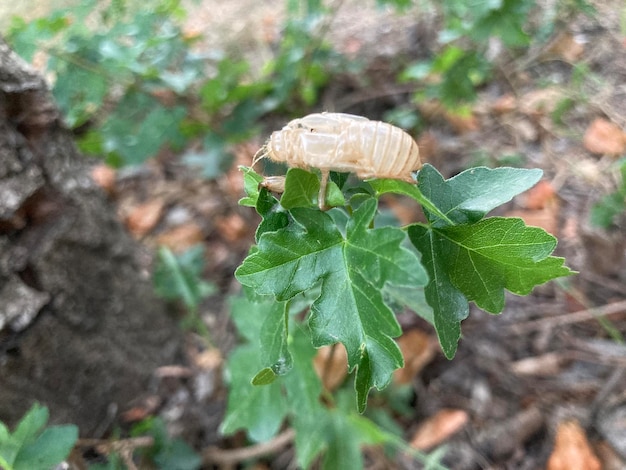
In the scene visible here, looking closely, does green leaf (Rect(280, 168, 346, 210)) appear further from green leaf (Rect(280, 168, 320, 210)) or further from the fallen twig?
the fallen twig

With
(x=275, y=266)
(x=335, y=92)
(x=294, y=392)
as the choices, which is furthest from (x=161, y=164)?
(x=275, y=266)

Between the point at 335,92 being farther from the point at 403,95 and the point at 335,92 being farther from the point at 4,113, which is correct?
the point at 4,113

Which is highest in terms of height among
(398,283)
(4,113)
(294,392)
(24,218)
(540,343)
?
(4,113)

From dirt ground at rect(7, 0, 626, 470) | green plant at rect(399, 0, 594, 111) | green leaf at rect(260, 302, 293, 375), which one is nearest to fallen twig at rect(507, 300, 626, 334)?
dirt ground at rect(7, 0, 626, 470)

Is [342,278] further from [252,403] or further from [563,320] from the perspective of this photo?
[563,320]

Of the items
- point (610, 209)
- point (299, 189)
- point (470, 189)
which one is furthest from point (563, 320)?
point (299, 189)

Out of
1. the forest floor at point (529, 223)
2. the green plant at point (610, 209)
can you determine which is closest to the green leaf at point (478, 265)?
the forest floor at point (529, 223)

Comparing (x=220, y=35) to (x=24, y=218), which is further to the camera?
(x=220, y=35)

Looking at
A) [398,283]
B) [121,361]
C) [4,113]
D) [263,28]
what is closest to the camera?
[398,283]

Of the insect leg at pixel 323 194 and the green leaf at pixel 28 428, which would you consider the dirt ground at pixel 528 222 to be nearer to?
the insect leg at pixel 323 194
